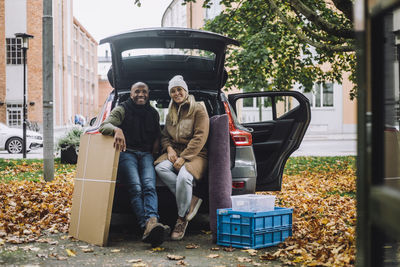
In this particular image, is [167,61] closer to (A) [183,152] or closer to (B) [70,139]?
(A) [183,152]

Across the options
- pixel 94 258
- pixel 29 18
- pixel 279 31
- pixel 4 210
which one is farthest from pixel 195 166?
pixel 29 18

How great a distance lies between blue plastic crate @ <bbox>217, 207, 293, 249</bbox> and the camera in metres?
5.03

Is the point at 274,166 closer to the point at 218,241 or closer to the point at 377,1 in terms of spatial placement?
the point at 218,241

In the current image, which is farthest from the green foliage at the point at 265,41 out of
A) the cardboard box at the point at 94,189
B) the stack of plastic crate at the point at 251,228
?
the stack of plastic crate at the point at 251,228

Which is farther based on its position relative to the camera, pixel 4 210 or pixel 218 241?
pixel 4 210

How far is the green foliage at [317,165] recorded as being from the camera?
1402cm

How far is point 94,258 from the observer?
4770 mm

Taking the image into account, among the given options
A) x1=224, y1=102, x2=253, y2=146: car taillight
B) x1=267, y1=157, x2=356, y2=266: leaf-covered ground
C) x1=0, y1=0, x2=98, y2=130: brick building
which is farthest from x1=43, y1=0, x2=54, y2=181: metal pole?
x1=0, y1=0, x2=98, y2=130: brick building

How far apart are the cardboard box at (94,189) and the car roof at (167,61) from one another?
1.07m

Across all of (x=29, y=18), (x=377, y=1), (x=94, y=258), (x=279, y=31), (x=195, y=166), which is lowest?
(x=94, y=258)

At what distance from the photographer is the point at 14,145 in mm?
21250

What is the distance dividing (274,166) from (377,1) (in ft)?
18.6

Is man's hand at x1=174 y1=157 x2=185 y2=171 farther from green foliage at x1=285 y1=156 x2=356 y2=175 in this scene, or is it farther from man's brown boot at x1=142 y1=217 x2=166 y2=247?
green foliage at x1=285 y1=156 x2=356 y2=175

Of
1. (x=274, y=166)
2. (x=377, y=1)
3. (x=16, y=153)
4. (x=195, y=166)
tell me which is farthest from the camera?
(x=16, y=153)
